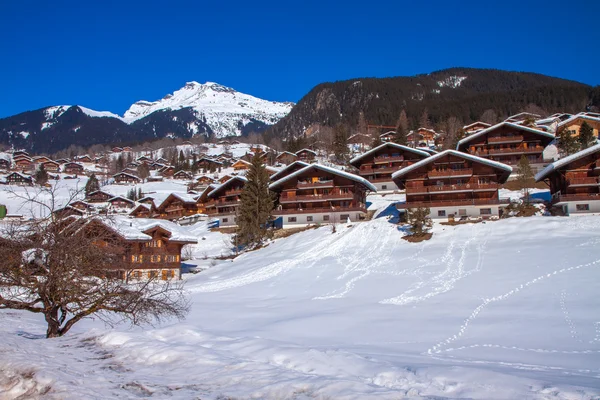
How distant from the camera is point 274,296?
85.1 feet

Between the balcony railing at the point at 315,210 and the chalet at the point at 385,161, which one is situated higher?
the chalet at the point at 385,161

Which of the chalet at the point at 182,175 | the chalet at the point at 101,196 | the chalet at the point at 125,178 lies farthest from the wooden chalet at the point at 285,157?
the chalet at the point at 101,196

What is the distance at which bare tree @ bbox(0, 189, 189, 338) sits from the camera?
9234 mm

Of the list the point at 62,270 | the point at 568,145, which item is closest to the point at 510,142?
the point at 568,145

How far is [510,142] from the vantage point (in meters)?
68.6

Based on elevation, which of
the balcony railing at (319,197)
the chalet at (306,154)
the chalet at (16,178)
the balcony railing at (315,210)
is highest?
the chalet at (306,154)

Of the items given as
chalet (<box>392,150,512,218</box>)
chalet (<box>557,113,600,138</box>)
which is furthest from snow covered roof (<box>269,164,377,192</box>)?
chalet (<box>557,113,600,138</box>)

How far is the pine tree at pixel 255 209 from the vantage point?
150ft

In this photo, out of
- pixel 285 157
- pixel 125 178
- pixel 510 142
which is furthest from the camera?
pixel 125 178

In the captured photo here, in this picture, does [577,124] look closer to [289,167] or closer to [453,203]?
[453,203]

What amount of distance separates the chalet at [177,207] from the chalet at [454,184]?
40305mm

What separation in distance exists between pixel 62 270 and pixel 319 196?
43.4 meters

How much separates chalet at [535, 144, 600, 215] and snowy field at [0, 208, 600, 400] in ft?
17.2

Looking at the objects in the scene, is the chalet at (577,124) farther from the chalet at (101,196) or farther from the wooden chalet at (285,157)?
the chalet at (101,196)
